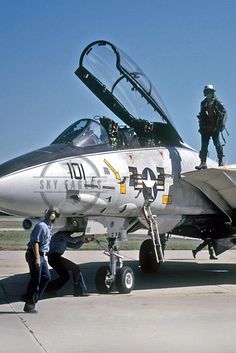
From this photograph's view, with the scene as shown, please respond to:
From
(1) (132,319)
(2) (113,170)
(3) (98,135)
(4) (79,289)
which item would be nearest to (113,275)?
(4) (79,289)

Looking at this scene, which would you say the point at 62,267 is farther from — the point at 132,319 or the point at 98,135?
the point at 132,319

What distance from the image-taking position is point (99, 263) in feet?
54.0

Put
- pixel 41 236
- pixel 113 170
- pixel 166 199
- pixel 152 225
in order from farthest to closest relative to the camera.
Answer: pixel 166 199 → pixel 152 225 → pixel 113 170 → pixel 41 236

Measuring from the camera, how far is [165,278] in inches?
509

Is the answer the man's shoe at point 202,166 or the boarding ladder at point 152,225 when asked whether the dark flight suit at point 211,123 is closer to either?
the man's shoe at point 202,166

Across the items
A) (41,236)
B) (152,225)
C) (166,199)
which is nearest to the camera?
(41,236)

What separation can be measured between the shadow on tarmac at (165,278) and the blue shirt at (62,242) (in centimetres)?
82

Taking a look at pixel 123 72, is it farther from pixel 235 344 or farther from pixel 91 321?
pixel 235 344

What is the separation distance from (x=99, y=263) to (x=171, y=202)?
6.10m

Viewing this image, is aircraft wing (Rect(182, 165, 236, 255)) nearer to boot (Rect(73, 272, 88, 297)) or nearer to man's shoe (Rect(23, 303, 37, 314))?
boot (Rect(73, 272, 88, 297))

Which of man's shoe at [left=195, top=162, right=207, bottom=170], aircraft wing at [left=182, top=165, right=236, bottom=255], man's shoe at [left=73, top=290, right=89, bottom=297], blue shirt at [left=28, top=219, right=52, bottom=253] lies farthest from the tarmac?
man's shoe at [left=195, top=162, right=207, bottom=170]

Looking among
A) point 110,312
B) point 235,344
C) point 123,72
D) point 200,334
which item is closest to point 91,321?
point 110,312

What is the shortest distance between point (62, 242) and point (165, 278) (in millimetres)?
3518

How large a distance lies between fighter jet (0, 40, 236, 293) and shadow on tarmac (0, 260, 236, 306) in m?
1.07
